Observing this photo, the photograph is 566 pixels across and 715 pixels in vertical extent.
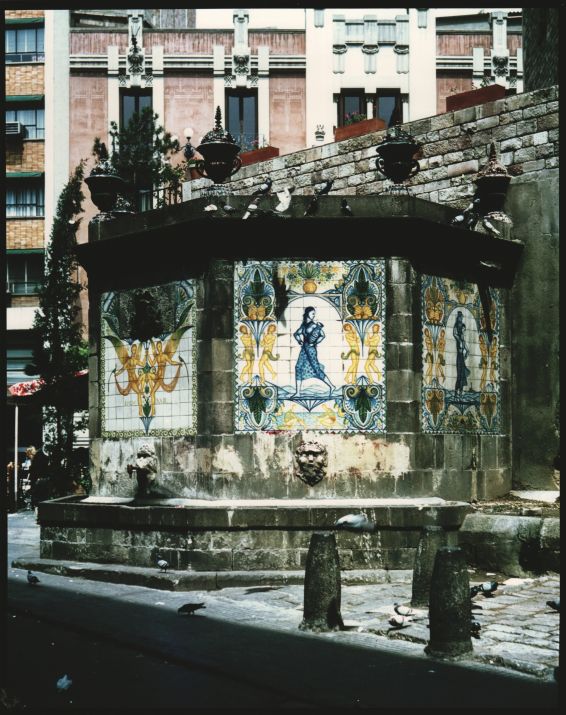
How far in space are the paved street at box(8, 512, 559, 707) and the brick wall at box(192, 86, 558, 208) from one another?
19.0 ft

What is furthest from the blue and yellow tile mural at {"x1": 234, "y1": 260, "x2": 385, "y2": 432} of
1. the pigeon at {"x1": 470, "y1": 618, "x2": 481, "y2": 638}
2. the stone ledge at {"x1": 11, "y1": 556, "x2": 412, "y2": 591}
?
the pigeon at {"x1": 470, "y1": 618, "x2": 481, "y2": 638}

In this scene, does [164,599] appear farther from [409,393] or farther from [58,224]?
[58,224]

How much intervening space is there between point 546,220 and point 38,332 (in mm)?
14299

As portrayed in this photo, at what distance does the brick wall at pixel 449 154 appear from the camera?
13227mm

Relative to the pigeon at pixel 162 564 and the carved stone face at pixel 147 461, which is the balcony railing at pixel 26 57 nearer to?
the carved stone face at pixel 147 461

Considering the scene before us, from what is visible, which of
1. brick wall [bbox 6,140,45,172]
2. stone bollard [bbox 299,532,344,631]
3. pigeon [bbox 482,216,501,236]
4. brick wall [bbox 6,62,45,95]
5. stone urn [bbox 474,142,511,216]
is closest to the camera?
stone bollard [bbox 299,532,344,631]

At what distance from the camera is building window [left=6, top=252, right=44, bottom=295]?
32.3m

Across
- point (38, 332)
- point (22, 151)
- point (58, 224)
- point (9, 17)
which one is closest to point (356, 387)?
point (38, 332)

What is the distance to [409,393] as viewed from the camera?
11383 mm

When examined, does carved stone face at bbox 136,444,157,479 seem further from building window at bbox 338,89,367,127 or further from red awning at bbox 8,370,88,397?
building window at bbox 338,89,367,127

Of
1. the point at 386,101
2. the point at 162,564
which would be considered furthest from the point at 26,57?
the point at 162,564

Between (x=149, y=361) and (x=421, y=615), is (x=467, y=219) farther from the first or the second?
(x=421, y=615)

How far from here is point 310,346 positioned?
11.5 meters

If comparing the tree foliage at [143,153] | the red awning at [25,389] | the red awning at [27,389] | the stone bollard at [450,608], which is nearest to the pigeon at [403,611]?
the stone bollard at [450,608]
